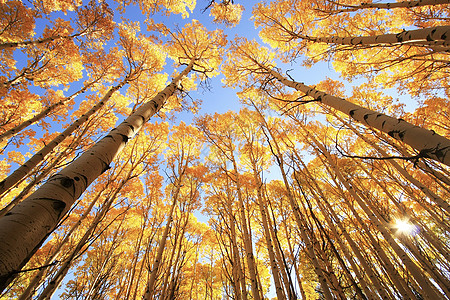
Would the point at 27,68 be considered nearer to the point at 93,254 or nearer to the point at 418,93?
the point at 93,254

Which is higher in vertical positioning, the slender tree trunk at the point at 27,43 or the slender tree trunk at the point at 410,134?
the slender tree trunk at the point at 27,43

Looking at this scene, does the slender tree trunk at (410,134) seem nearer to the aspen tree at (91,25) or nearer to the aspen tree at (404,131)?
the aspen tree at (404,131)

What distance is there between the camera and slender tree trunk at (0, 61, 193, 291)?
0.69 metres

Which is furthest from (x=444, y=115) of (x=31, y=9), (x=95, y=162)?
(x=31, y=9)

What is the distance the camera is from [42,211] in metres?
0.84

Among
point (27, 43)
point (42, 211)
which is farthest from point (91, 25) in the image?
point (42, 211)

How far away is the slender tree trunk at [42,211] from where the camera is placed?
0.69 m

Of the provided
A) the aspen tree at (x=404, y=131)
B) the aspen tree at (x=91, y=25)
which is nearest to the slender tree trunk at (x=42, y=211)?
the aspen tree at (x=404, y=131)

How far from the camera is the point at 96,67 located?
7094 millimetres

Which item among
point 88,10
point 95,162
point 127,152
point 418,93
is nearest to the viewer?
point 95,162

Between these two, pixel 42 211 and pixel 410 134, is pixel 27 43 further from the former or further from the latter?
pixel 410 134

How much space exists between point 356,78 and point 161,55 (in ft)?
23.9

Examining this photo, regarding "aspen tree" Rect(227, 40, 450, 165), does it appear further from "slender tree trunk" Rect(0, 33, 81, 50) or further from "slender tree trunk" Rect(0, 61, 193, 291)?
"slender tree trunk" Rect(0, 33, 81, 50)

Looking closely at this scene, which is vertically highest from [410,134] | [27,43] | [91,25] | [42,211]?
[91,25]
